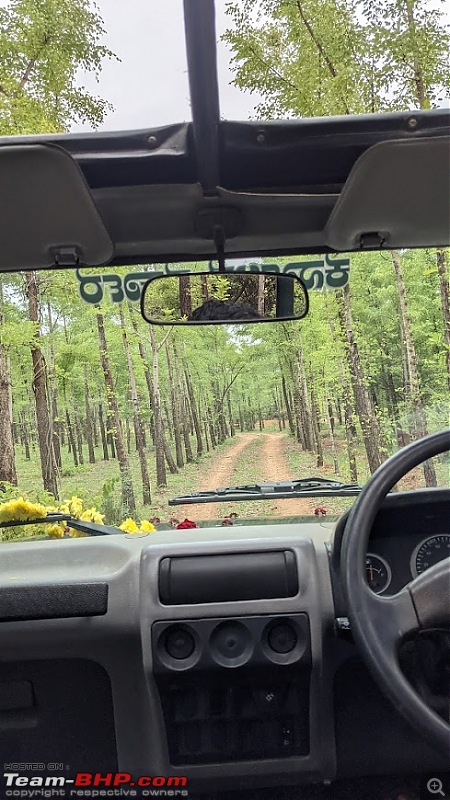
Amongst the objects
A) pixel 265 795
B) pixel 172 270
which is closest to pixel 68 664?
pixel 265 795

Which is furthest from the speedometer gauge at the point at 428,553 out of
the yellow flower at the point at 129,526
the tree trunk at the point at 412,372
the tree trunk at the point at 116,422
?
the tree trunk at the point at 116,422

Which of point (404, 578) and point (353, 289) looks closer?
point (404, 578)

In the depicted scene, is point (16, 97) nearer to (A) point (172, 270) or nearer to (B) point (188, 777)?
(A) point (172, 270)

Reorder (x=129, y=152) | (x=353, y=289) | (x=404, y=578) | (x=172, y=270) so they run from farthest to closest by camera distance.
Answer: (x=353, y=289) < (x=172, y=270) < (x=404, y=578) < (x=129, y=152)

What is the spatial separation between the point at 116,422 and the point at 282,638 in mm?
2485

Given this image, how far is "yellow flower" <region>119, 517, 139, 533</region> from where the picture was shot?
2.50 meters

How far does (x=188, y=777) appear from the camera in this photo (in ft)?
6.88

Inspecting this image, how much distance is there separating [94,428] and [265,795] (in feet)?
10.7

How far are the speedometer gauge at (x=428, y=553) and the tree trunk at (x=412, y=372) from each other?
239 mm

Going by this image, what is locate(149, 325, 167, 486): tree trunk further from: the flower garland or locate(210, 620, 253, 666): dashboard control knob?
locate(210, 620, 253, 666): dashboard control knob

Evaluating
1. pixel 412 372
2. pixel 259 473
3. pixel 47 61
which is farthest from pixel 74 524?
pixel 47 61

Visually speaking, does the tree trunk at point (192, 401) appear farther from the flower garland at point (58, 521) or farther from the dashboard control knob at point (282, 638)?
the dashboard control knob at point (282, 638)

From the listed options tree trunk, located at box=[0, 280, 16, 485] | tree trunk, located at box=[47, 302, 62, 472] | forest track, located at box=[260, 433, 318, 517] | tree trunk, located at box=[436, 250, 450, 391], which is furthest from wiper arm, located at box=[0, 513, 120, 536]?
tree trunk, located at box=[0, 280, 16, 485]

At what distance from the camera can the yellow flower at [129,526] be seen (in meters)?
2.50
